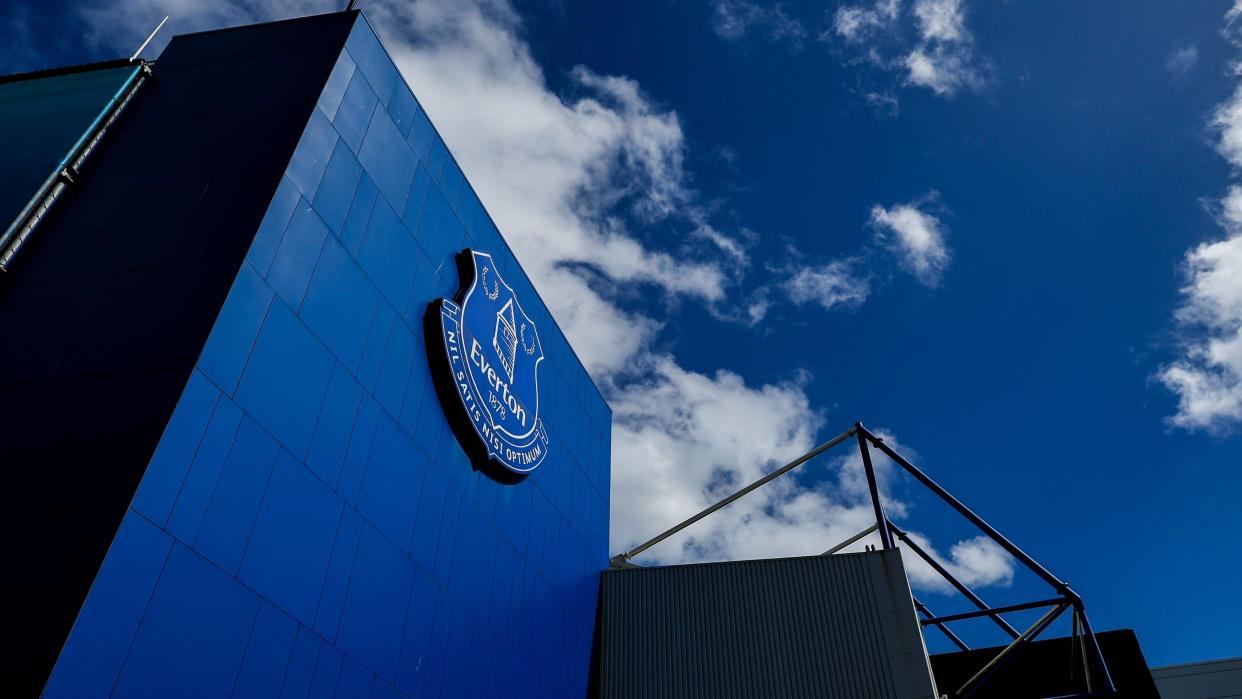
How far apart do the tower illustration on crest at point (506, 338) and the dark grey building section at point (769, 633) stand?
266 inches

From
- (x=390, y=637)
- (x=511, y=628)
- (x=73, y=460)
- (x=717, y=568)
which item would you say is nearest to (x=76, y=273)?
(x=73, y=460)

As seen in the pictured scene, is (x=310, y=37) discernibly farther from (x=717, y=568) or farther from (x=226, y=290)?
(x=717, y=568)

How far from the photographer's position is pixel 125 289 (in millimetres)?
10266

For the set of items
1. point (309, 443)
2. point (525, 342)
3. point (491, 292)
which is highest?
point (525, 342)

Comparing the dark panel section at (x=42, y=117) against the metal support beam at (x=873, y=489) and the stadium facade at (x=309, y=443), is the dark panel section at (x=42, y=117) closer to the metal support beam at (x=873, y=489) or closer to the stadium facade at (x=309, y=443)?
the stadium facade at (x=309, y=443)

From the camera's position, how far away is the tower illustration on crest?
17500mm

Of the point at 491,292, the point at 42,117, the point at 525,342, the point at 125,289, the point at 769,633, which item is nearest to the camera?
the point at 125,289

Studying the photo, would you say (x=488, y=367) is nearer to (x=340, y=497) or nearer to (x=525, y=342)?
(x=525, y=342)

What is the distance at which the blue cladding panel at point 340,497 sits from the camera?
851cm

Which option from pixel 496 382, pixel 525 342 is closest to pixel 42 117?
pixel 496 382

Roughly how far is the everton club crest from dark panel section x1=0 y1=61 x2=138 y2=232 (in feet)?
20.0

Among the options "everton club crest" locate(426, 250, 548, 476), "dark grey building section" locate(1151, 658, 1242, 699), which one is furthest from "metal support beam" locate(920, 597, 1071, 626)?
"dark grey building section" locate(1151, 658, 1242, 699)

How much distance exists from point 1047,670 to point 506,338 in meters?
18.2

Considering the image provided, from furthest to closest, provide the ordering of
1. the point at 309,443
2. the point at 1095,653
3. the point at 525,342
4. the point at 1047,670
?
the point at 1047,670 → the point at 525,342 → the point at 1095,653 → the point at 309,443
